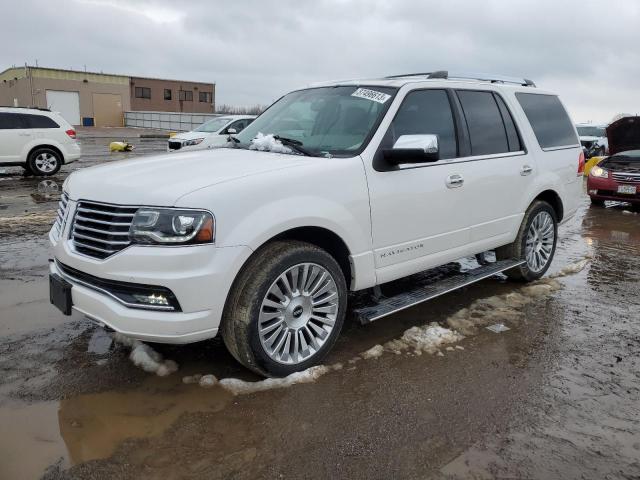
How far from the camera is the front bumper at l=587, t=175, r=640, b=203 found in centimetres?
1089

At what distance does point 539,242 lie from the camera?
560 cm

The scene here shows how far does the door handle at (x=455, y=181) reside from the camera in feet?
13.9

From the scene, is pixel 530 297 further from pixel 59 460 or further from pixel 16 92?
pixel 16 92

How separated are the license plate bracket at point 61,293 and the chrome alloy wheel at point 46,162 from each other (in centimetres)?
1177

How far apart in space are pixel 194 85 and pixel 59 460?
220ft

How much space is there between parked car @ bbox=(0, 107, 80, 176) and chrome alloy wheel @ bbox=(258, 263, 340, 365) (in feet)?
41.0

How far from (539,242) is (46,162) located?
41.6 feet

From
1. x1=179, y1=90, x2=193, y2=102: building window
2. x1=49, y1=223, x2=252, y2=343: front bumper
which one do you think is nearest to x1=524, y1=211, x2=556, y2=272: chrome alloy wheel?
x1=49, y1=223, x2=252, y2=343: front bumper

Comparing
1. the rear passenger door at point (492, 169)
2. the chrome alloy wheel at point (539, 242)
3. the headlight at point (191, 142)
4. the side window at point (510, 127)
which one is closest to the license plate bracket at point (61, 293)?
the rear passenger door at point (492, 169)

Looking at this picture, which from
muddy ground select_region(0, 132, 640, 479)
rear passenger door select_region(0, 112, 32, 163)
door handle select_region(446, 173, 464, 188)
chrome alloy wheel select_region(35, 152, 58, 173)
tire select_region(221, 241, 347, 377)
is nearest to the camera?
muddy ground select_region(0, 132, 640, 479)

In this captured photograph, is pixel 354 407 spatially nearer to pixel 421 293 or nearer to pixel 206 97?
pixel 421 293

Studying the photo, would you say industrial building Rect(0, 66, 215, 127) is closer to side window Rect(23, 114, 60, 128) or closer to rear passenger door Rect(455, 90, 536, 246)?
side window Rect(23, 114, 60, 128)

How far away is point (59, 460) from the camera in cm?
264

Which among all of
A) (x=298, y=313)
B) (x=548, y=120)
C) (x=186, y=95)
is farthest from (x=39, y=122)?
(x=186, y=95)
